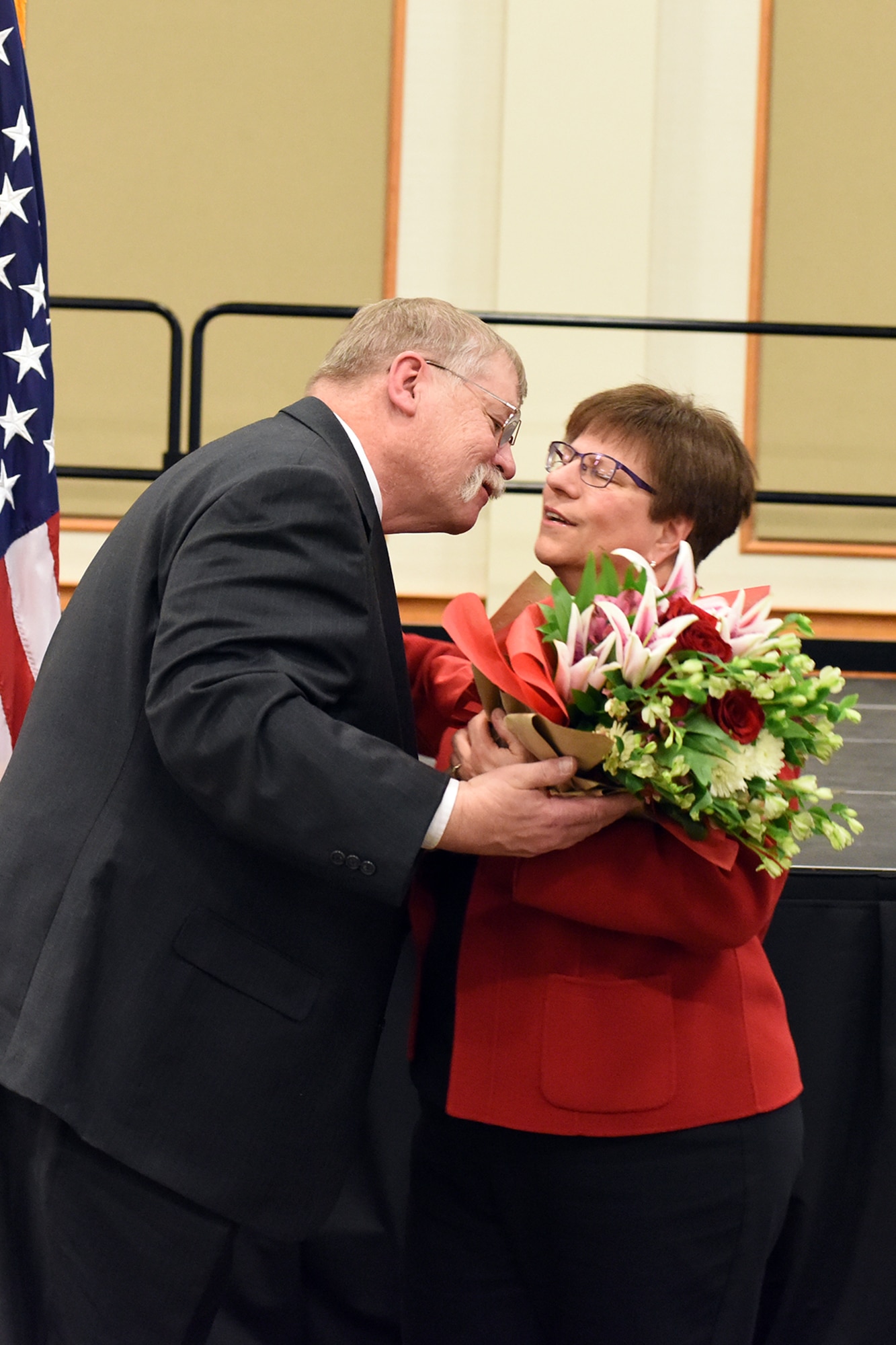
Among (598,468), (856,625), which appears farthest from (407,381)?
(856,625)

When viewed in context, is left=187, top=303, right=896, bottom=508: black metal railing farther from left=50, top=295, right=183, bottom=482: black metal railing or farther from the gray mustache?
the gray mustache

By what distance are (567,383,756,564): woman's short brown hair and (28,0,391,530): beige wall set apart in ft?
12.5

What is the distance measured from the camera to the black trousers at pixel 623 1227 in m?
1.36

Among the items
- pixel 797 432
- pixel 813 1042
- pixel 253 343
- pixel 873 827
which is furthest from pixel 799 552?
pixel 813 1042

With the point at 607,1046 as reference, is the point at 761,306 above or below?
above

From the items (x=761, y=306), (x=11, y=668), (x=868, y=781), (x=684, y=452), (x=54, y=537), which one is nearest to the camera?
(x=684, y=452)

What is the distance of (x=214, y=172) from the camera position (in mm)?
5145

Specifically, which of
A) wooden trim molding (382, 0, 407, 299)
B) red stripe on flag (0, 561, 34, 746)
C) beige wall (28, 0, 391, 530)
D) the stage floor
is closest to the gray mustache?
the stage floor

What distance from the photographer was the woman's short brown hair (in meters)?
1.59

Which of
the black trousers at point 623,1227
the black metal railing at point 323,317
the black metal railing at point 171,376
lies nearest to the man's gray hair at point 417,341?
the black trousers at point 623,1227

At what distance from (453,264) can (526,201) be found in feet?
1.36

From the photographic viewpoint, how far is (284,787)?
1.18 m

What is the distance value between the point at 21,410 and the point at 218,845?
1.45 metres

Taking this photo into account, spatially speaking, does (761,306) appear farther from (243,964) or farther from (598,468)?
(243,964)
